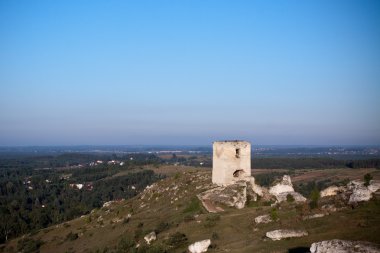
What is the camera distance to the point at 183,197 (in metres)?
40.8

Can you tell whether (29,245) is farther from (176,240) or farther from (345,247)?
(345,247)

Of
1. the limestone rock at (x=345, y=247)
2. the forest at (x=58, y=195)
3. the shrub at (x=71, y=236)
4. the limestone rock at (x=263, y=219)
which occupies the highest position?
the limestone rock at (x=345, y=247)

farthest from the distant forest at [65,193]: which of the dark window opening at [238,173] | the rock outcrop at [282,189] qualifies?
the rock outcrop at [282,189]

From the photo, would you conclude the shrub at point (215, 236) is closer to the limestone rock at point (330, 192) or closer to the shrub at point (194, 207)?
the shrub at point (194, 207)

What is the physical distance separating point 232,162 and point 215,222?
39.1ft

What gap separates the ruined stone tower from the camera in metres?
39.0

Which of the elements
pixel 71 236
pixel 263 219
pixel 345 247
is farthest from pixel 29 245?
pixel 345 247

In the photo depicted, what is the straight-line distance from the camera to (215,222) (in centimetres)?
2780

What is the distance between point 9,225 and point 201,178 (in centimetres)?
3925

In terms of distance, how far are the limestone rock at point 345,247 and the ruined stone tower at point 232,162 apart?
23.5m

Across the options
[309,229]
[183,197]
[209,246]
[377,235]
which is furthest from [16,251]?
[377,235]

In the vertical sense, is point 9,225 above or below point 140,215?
below

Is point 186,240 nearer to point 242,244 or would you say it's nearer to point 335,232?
point 242,244

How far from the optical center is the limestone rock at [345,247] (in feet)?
47.3
